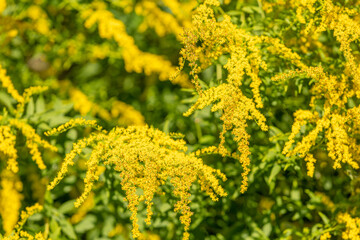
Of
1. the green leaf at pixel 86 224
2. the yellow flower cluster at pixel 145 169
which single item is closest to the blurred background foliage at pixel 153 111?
the green leaf at pixel 86 224

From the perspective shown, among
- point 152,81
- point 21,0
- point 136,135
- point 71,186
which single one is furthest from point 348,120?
point 21,0

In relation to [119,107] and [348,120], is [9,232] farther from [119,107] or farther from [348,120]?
[348,120]

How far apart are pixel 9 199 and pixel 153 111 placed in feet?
3.22

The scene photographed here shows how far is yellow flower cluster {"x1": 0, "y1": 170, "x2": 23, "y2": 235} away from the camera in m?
2.22

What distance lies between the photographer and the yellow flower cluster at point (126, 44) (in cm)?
204

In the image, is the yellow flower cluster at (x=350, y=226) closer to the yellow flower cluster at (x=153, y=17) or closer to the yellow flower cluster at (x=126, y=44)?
the yellow flower cluster at (x=126, y=44)

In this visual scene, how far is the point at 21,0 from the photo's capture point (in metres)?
2.46

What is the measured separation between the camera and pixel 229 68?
177 centimetres

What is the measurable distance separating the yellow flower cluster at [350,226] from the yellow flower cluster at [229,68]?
0.68 m

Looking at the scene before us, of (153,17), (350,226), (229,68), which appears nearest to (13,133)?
(153,17)

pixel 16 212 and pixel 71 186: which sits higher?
pixel 71 186

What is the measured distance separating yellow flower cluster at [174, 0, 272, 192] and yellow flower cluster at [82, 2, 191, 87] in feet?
1.15

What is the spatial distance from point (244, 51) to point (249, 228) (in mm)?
1012

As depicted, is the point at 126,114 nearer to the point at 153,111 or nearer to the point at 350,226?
the point at 153,111
